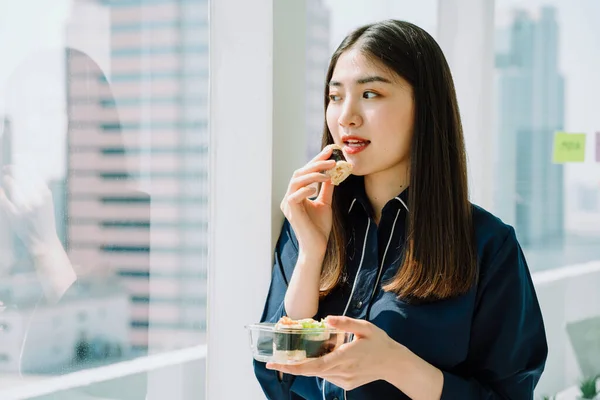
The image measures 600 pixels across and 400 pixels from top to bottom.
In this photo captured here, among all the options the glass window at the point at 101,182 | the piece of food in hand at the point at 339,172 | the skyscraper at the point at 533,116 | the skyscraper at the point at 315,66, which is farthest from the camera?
the skyscraper at the point at 533,116

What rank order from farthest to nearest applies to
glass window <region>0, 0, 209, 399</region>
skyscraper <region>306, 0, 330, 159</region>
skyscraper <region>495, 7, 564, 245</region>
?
skyscraper <region>495, 7, 564, 245</region> < skyscraper <region>306, 0, 330, 159</region> < glass window <region>0, 0, 209, 399</region>

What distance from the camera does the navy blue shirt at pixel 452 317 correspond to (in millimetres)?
1563

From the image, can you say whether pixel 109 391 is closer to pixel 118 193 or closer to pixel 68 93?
pixel 118 193

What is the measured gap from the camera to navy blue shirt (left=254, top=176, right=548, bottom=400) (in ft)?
5.13

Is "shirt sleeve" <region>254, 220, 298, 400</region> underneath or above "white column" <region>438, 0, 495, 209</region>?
underneath

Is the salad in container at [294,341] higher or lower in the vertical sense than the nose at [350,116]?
lower

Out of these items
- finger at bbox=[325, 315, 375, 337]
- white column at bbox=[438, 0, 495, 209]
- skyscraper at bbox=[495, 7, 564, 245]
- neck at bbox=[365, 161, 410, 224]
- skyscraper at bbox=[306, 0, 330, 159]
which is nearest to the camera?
finger at bbox=[325, 315, 375, 337]

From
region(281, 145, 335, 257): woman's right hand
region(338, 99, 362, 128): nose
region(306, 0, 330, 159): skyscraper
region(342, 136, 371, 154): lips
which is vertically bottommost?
region(281, 145, 335, 257): woman's right hand

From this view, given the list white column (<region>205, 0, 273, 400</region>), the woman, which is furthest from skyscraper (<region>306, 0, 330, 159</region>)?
the woman

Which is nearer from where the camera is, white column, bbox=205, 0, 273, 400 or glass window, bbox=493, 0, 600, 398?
white column, bbox=205, 0, 273, 400

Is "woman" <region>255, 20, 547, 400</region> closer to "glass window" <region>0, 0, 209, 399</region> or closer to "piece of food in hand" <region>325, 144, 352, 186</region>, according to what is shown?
"piece of food in hand" <region>325, 144, 352, 186</region>

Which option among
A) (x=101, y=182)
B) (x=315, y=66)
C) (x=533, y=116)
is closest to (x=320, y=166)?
(x=101, y=182)

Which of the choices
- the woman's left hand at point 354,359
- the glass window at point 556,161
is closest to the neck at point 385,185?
the woman's left hand at point 354,359

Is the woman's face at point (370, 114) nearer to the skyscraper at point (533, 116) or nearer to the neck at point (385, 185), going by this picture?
the neck at point (385, 185)
